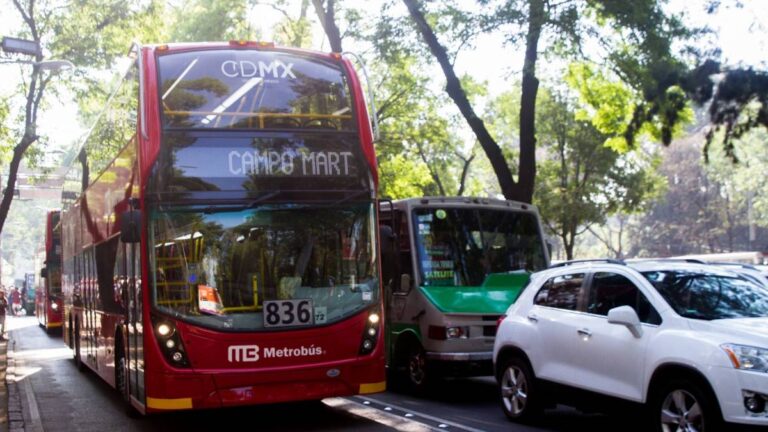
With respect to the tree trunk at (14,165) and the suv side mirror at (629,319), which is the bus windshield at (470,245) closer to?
the suv side mirror at (629,319)

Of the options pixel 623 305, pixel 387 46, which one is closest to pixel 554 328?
pixel 623 305

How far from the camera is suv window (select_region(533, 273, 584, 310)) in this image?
31.9 ft

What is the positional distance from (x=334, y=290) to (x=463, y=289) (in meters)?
3.37

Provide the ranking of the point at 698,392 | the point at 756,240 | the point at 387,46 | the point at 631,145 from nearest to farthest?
the point at 698,392, the point at 631,145, the point at 387,46, the point at 756,240

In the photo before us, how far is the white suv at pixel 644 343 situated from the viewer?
24.9ft

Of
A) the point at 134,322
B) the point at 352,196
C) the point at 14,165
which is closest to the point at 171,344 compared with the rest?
the point at 134,322

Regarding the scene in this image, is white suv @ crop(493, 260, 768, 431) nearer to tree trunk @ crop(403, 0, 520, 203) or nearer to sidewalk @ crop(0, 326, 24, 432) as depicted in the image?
sidewalk @ crop(0, 326, 24, 432)

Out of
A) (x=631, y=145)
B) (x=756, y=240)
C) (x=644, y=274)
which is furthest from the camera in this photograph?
(x=756, y=240)

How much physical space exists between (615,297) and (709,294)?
0.85 m

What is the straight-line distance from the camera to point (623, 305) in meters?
9.00

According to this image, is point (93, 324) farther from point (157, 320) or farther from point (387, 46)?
point (387, 46)

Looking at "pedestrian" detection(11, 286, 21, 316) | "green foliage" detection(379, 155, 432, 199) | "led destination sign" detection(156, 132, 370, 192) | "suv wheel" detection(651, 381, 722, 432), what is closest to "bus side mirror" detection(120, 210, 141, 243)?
"led destination sign" detection(156, 132, 370, 192)

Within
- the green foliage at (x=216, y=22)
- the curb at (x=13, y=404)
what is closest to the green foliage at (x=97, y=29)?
the green foliage at (x=216, y=22)

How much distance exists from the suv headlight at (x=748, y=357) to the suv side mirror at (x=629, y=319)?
1.00m
